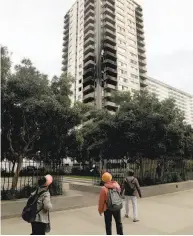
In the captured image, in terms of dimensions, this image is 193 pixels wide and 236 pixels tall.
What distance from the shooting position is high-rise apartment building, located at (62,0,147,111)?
68.1m

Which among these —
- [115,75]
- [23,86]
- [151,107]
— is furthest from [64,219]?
[115,75]

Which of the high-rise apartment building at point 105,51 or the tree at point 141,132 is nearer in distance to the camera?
the tree at point 141,132

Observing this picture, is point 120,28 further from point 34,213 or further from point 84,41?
point 34,213

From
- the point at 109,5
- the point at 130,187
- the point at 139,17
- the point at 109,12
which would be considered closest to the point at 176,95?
the point at 139,17

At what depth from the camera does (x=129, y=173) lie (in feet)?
25.0

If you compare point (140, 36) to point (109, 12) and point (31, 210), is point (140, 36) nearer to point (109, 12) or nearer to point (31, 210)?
point (109, 12)

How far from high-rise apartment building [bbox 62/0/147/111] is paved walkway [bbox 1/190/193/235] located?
56.2 m

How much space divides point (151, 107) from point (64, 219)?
9.01m

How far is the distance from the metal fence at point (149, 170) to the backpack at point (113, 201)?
24.2 feet

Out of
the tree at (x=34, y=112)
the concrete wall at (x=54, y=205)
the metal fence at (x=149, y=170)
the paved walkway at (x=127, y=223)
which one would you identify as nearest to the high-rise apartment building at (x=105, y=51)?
the metal fence at (x=149, y=170)

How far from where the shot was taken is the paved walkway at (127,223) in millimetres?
6184

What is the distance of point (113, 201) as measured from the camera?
5059 millimetres

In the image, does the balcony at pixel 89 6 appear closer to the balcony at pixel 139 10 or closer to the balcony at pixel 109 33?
the balcony at pixel 109 33

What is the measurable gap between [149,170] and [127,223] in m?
7.89
